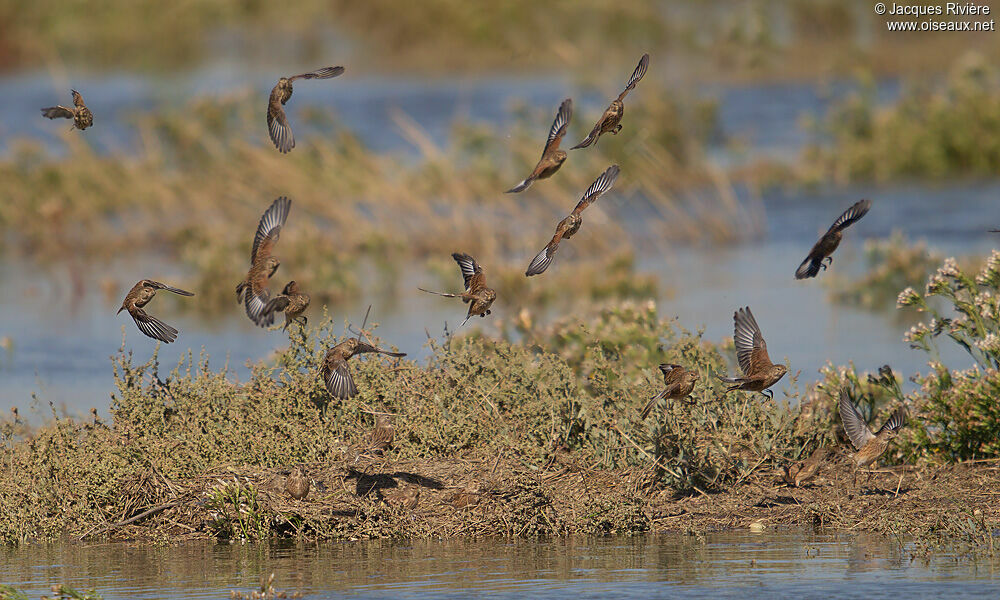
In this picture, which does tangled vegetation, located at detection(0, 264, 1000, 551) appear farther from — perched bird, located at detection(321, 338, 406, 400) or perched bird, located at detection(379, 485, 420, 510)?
perched bird, located at detection(321, 338, 406, 400)

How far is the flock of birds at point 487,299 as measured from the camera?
8.57m

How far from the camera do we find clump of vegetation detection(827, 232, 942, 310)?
16.9m

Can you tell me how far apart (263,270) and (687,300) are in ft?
30.3

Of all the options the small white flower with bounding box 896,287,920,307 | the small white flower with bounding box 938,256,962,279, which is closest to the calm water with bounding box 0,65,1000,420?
the small white flower with bounding box 896,287,920,307

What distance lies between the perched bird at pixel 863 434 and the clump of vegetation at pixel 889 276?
771 cm

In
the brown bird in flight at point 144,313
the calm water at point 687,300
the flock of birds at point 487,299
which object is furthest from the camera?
the calm water at point 687,300

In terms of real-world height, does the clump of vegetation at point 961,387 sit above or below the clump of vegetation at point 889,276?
below

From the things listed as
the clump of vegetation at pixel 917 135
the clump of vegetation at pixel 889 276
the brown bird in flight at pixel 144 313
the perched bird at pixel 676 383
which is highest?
the clump of vegetation at pixel 917 135

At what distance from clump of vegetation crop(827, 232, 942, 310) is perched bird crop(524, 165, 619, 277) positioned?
317 inches

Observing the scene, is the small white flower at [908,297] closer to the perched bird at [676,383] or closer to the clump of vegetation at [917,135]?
the perched bird at [676,383]

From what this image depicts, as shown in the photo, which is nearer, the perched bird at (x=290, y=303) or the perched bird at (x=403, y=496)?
the perched bird at (x=290, y=303)

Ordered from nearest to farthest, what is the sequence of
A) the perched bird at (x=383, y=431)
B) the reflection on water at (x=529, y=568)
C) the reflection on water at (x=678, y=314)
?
the reflection on water at (x=529, y=568) < the perched bird at (x=383, y=431) < the reflection on water at (x=678, y=314)

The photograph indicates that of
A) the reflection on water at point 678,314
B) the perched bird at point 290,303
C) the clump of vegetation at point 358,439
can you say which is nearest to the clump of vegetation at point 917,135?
the reflection on water at point 678,314

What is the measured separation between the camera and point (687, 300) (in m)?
17.4
